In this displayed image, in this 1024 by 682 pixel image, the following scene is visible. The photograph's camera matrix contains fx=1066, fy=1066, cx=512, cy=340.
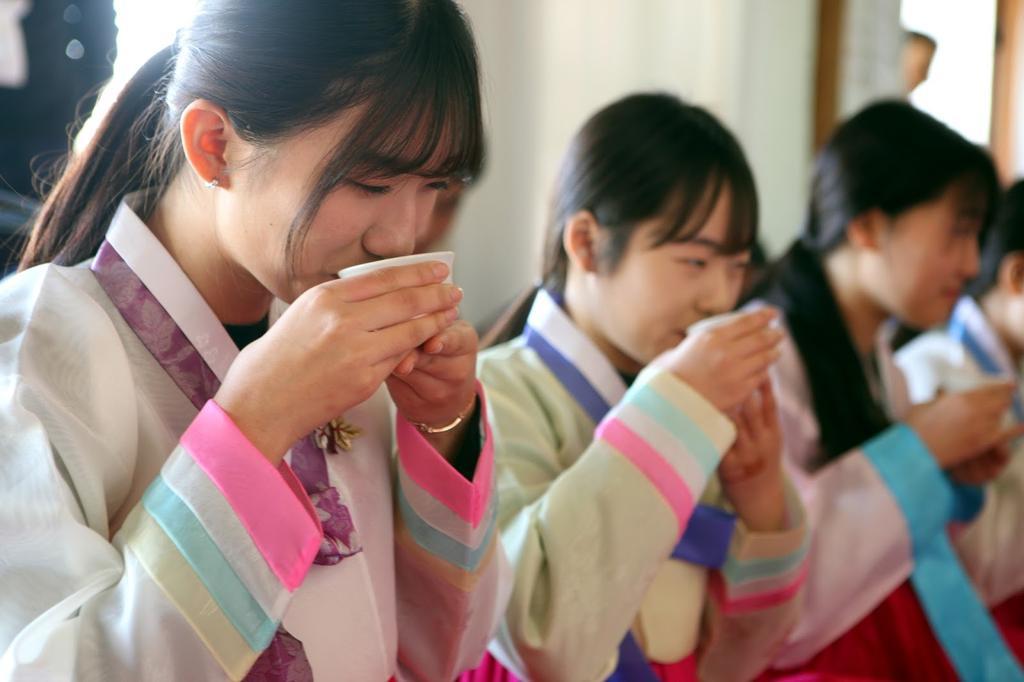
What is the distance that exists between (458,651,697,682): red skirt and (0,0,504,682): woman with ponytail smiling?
21 centimetres

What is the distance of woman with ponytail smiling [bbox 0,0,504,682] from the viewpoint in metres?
0.74

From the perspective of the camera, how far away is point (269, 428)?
77 centimetres

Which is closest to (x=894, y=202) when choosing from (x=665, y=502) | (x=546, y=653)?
(x=665, y=502)

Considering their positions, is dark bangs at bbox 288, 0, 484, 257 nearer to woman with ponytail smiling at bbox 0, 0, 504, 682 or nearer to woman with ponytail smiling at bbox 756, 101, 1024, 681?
woman with ponytail smiling at bbox 0, 0, 504, 682

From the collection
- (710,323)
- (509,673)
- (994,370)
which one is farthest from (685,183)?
(994,370)

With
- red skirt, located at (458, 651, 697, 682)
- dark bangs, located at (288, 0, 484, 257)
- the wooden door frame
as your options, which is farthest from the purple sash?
the wooden door frame

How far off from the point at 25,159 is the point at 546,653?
3.70ft

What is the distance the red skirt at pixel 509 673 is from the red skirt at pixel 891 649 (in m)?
0.29

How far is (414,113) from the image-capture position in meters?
0.84

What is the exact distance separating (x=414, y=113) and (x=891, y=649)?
1196 mm

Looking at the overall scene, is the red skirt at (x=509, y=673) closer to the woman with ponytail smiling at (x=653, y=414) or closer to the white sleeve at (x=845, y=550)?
the woman with ponytail smiling at (x=653, y=414)

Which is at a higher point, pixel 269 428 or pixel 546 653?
pixel 269 428

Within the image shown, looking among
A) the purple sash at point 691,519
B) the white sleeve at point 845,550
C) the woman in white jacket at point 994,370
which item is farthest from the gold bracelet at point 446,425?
the woman in white jacket at point 994,370

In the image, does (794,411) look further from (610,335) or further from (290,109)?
(290,109)
